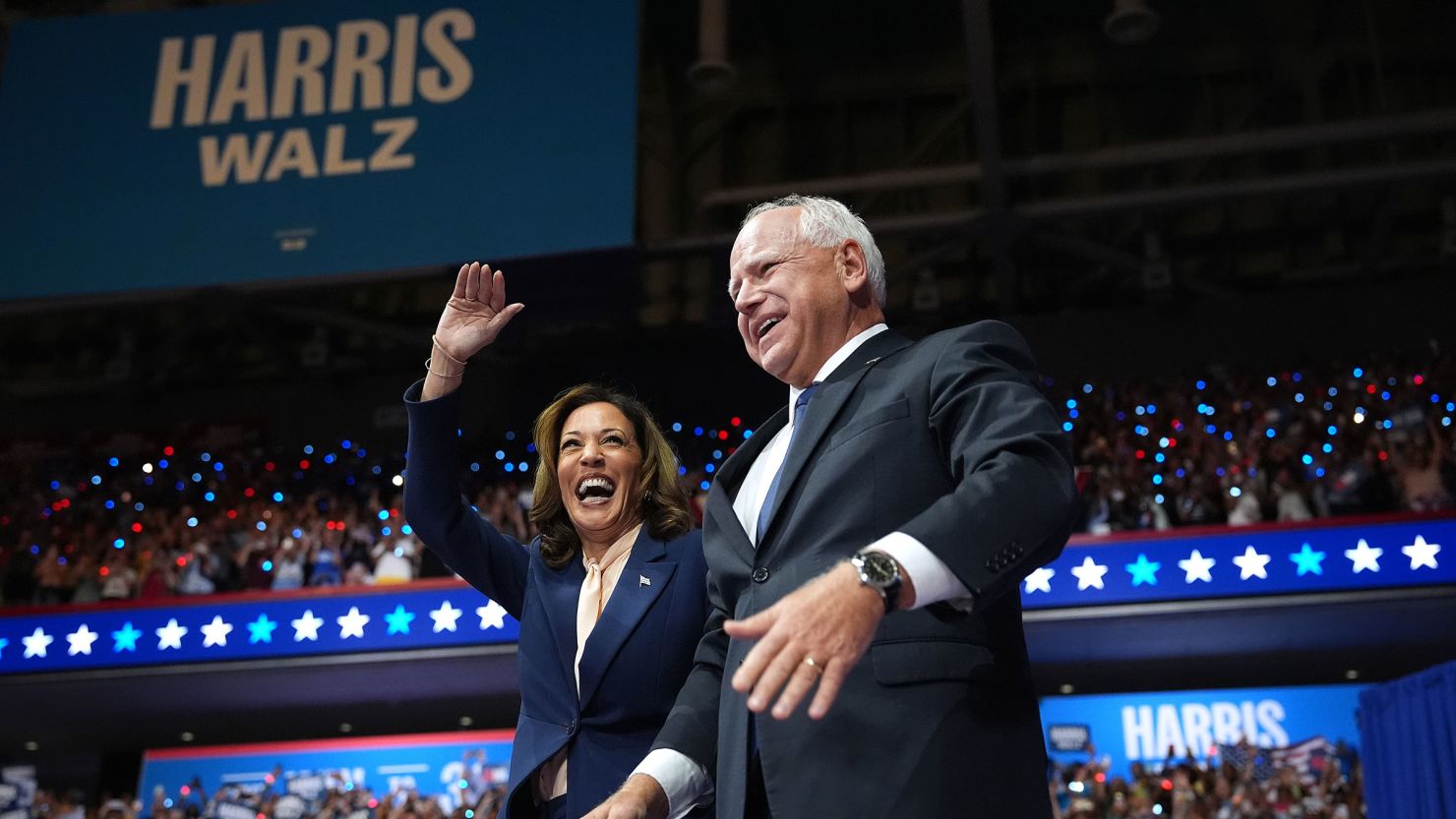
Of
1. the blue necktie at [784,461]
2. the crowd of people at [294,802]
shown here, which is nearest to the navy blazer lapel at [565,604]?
the blue necktie at [784,461]

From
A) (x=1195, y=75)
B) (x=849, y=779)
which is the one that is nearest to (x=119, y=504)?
(x=1195, y=75)

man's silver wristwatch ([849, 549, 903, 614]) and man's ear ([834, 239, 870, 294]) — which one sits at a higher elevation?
man's ear ([834, 239, 870, 294])

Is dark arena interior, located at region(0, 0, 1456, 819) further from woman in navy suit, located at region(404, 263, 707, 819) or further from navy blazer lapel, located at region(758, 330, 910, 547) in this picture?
navy blazer lapel, located at region(758, 330, 910, 547)

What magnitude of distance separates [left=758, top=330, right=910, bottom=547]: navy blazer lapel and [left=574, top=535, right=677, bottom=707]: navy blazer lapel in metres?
0.64

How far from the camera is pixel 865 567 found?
4.04ft

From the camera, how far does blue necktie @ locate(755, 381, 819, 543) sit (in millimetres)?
1559

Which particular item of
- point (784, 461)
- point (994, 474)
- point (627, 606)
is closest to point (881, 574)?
point (994, 474)

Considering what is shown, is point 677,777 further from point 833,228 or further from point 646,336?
point 646,336

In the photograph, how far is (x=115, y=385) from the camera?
14.4 m

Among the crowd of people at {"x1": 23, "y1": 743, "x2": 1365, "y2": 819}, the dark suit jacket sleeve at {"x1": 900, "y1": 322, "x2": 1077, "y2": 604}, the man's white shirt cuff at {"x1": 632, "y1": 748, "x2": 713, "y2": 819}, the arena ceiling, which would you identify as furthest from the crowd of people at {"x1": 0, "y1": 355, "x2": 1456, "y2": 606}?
the dark suit jacket sleeve at {"x1": 900, "y1": 322, "x2": 1077, "y2": 604}

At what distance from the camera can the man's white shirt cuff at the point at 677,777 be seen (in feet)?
5.27

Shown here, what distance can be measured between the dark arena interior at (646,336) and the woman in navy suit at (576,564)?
515 cm

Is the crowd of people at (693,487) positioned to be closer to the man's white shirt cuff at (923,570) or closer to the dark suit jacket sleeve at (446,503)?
the dark suit jacket sleeve at (446,503)

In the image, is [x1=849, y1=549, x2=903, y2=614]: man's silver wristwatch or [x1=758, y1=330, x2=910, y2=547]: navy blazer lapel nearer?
[x1=849, y1=549, x2=903, y2=614]: man's silver wristwatch
